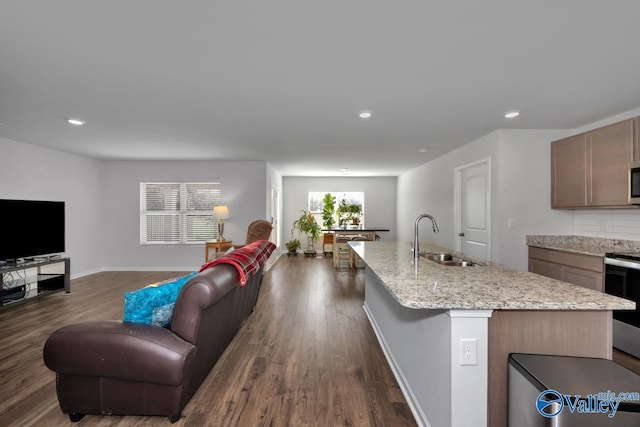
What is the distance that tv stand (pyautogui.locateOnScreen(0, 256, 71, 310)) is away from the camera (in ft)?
12.7

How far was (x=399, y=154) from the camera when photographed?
5.51m

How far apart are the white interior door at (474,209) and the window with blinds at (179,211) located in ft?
15.1

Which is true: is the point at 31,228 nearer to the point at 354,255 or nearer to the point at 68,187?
the point at 68,187

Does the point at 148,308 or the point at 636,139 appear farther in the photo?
the point at 636,139

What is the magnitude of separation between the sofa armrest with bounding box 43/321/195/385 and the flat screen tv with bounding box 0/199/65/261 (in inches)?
133

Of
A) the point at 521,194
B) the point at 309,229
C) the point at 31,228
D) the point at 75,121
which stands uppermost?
the point at 75,121

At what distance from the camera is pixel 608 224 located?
3418mm

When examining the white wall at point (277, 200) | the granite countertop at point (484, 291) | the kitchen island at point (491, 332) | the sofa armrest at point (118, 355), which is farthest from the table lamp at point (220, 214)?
the kitchen island at point (491, 332)

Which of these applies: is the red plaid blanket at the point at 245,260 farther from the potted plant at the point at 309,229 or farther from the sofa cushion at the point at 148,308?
the potted plant at the point at 309,229

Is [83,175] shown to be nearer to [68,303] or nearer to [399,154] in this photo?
[68,303]

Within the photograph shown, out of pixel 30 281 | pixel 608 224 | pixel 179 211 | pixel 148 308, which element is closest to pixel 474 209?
pixel 608 224

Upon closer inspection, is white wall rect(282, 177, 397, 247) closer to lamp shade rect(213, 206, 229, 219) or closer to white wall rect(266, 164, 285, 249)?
white wall rect(266, 164, 285, 249)

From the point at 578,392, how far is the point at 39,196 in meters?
6.58

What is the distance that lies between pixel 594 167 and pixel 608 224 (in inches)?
28.7
